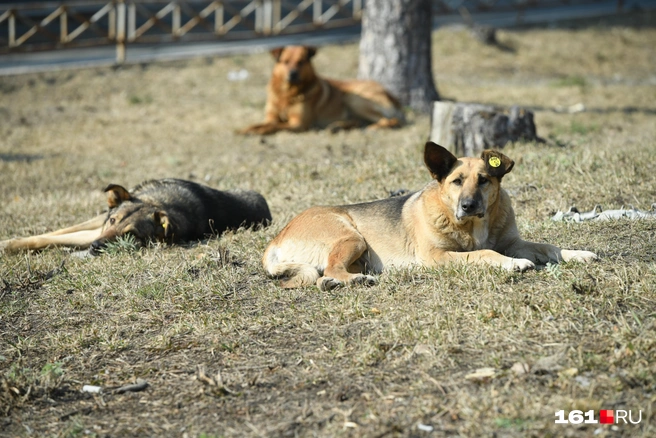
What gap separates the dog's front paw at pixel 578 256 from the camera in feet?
18.6

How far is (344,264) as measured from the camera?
236 inches

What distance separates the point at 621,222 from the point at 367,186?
3231 mm

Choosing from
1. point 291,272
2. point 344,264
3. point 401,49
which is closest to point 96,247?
point 291,272

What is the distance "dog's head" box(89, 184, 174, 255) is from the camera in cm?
768

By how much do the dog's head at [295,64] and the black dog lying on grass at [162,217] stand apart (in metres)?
5.23

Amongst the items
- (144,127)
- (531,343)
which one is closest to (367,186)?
(531,343)

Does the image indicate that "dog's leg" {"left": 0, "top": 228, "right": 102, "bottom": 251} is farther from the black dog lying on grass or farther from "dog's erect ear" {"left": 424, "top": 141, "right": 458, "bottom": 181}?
"dog's erect ear" {"left": 424, "top": 141, "right": 458, "bottom": 181}

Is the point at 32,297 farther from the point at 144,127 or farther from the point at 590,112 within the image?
the point at 590,112

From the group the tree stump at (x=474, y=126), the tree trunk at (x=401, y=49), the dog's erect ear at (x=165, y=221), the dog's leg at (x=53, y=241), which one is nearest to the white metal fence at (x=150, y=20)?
the tree trunk at (x=401, y=49)

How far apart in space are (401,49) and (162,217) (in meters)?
7.94

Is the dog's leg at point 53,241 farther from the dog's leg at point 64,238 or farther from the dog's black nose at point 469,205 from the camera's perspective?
the dog's black nose at point 469,205

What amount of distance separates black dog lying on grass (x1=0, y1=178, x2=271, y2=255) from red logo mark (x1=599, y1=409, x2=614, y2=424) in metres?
4.73

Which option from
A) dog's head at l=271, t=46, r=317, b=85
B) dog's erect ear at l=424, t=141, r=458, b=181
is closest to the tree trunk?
dog's head at l=271, t=46, r=317, b=85

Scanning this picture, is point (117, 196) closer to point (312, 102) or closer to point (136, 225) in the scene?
point (136, 225)
